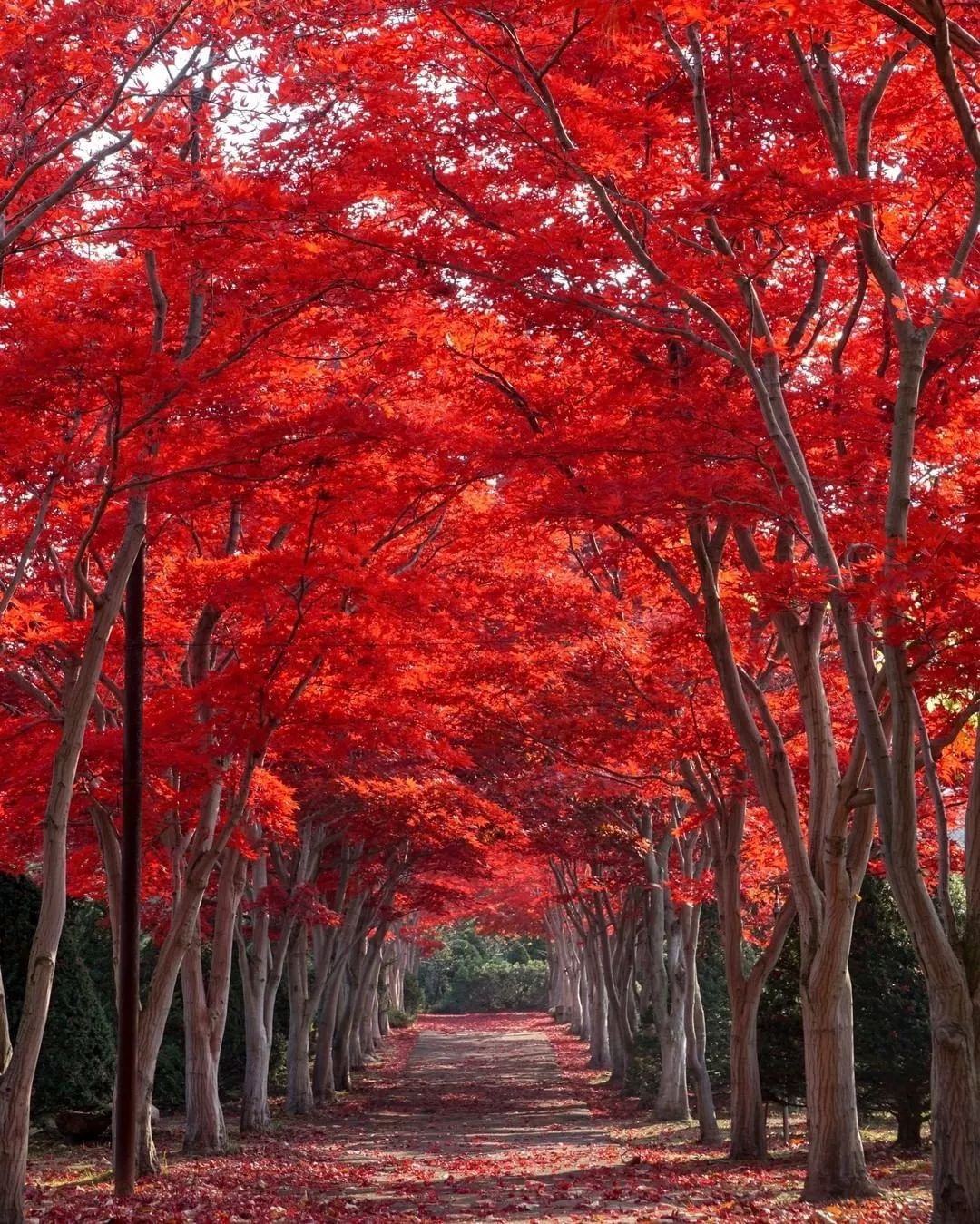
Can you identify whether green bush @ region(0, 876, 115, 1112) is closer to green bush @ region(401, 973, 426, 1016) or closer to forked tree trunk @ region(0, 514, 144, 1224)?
forked tree trunk @ region(0, 514, 144, 1224)

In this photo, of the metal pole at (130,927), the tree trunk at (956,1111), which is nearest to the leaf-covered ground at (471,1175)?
the metal pole at (130,927)

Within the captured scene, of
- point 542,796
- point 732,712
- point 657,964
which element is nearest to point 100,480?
point 732,712

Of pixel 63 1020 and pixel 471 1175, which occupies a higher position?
pixel 63 1020

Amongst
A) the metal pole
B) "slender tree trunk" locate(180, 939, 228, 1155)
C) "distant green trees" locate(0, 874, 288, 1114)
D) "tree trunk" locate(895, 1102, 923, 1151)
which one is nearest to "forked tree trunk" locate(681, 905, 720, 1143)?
"tree trunk" locate(895, 1102, 923, 1151)

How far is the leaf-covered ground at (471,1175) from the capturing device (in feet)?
33.9

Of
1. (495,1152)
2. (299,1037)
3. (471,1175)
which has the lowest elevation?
(495,1152)

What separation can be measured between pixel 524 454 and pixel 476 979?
210 ft

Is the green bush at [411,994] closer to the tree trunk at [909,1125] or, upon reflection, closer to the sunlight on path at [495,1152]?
the sunlight on path at [495,1152]

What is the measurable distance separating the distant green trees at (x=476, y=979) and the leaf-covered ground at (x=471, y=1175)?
45.1 m

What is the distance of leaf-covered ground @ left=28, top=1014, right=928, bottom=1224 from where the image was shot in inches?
407

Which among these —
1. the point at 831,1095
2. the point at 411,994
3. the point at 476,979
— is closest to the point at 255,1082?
the point at 831,1095

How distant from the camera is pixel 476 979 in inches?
2810

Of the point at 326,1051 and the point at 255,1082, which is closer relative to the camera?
the point at 255,1082

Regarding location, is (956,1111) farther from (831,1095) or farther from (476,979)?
(476,979)
